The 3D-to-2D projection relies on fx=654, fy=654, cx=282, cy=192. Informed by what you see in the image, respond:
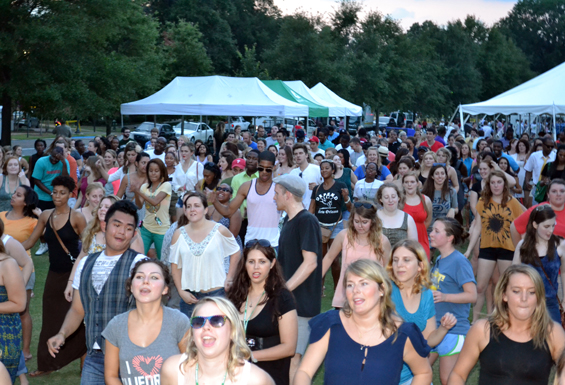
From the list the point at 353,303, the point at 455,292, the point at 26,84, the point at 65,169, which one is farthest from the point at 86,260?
the point at 26,84

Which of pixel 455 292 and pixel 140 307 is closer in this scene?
pixel 140 307

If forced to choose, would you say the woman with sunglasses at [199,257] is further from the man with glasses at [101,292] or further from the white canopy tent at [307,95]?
the white canopy tent at [307,95]

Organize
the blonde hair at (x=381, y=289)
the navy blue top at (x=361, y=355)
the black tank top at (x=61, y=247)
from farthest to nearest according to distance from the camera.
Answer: the black tank top at (x=61, y=247) < the blonde hair at (x=381, y=289) < the navy blue top at (x=361, y=355)

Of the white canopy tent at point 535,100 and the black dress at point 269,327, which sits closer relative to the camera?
the black dress at point 269,327

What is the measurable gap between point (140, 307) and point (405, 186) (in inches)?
189

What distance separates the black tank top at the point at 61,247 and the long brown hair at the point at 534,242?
13.4 ft

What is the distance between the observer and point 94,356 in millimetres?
4035

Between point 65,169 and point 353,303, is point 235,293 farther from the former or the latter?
point 65,169

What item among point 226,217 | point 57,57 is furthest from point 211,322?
point 57,57

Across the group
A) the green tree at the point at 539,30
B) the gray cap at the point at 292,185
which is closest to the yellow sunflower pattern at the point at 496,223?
the gray cap at the point at 292,185

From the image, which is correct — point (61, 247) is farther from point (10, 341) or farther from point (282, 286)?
point (282, 286)

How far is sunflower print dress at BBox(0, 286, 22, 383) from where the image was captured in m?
4.53

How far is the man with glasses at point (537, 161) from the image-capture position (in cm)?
1208

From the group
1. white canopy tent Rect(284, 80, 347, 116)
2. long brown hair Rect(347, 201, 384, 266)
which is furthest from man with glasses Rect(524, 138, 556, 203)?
white canopy tent Rect(284, 80, 347, 116)
